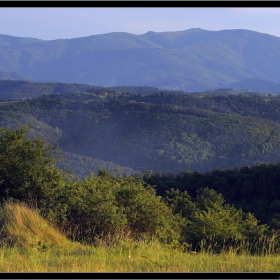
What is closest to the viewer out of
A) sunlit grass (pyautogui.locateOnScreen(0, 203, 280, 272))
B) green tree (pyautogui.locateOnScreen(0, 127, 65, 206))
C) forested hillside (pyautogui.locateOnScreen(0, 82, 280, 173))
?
sunlit grass (pyautogui.locateOnScreen(0, 203, 280, 272))

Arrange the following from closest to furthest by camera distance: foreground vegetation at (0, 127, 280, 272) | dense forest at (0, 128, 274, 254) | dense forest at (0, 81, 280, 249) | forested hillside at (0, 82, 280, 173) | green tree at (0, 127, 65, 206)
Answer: foreground vegetation at (0, 127, 280, 272), dense forest at (0, 128, 274, 254), dense forest at (0, 81, 280, 249), green tree at (0, 127, 65, 206), forested hillside at (0, 82, 280, 173)

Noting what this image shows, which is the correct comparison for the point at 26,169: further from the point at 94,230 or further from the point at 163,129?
the point at 163,129

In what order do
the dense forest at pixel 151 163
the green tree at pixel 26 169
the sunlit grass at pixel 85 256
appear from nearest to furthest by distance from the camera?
the sunlit grass at pixel 85 256 → the dense forest at pixel 151 163 → the green tree at pixel 26 169

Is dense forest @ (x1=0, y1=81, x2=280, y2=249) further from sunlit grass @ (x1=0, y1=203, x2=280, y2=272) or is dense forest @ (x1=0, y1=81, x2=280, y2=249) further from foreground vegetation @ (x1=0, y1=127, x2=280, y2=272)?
sunlit grass @ (x1=0, y1=203, x2=280, y2=272)

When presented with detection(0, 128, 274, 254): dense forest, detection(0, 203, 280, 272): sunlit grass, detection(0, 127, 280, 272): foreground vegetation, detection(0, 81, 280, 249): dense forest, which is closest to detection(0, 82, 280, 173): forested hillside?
detection(0, 81, 280, 249): dense forest

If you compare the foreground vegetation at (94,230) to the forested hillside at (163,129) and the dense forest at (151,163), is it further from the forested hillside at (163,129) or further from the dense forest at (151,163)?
the forested hillside at (163,129)

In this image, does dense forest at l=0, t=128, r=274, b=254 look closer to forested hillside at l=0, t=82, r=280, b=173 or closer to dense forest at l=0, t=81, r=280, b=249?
dense forest at l=0, t=81, r=280, b=249

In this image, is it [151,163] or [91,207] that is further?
[151,163]

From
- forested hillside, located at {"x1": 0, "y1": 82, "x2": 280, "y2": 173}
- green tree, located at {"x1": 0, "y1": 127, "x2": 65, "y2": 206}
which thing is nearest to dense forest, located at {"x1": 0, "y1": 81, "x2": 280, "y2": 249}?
green tree, located at {"x1": 0, "y1": 127, "x2": 65, "y2": 206}

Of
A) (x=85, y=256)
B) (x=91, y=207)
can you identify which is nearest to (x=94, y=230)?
(x=91, y=207)

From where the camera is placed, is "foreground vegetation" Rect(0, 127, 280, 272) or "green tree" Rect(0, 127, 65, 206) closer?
"foreground vegetation" Rect(0, 127, 280, 272)

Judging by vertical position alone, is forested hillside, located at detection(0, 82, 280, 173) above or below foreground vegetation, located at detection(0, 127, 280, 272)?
below

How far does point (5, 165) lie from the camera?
25.0ft

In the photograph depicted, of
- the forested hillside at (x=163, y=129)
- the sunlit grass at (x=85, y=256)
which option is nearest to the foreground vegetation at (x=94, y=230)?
the sunlit grass at (x=85, y=256)
